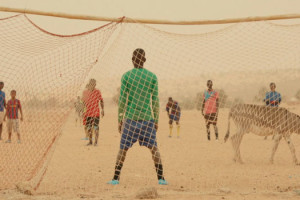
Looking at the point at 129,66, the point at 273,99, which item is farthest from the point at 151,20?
the point at 273,99

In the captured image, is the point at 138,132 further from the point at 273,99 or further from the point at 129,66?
the point at 273,99

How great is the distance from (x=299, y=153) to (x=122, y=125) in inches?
280

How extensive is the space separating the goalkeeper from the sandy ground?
76 centimetres

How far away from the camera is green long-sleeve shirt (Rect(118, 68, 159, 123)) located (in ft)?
24.9

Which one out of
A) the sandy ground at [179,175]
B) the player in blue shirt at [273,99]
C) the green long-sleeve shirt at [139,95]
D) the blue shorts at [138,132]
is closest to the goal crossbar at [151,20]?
the green long-sleeve shirt at [139,95]

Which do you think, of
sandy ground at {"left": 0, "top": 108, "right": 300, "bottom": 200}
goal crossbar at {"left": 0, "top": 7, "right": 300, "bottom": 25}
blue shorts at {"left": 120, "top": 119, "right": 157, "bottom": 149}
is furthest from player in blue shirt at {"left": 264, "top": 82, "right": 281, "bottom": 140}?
blue shorts at {"left": 120, "top": 119, "right": 157, "bottom": 149}

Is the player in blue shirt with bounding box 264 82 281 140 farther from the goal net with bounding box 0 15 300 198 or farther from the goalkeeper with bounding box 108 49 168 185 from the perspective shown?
the goalkeeper with bounding box 108 49 168 185

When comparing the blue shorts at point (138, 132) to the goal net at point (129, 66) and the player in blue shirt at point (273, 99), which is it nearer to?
the goal net at point (129, 66)

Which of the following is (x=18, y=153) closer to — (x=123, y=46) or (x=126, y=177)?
(x=126, y=177)

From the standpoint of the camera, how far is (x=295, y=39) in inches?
342

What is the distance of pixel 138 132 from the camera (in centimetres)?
758

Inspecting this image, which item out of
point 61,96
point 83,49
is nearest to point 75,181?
point 61,96

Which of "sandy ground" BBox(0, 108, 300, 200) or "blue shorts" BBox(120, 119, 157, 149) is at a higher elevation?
"blue shorts" BBox(120, 119, 157, 149)

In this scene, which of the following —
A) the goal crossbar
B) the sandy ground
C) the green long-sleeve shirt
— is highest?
the goal crossbar
